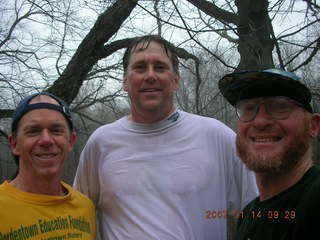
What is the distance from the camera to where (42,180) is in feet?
7.48

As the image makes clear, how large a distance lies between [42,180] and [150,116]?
80 cm

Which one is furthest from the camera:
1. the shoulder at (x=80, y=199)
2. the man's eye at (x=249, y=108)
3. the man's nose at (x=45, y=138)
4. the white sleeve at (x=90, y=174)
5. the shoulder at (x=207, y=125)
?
the white sleeve at (x=90, y=174)

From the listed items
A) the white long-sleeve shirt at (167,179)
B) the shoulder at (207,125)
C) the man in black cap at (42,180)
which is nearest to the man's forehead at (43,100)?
the man in black cap at (42,180)

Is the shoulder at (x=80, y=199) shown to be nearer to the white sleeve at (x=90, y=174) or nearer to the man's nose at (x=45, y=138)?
the white sleeve at (x=90, y=174)

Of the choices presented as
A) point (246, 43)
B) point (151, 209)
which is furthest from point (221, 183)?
point (246, 43)

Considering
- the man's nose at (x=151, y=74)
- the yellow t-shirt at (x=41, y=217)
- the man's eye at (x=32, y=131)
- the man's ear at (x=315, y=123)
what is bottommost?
the yellow t-shirt at (x=41, y=217)

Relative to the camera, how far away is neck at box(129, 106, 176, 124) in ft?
8.32

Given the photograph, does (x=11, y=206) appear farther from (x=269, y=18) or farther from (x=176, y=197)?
(x=269, y=18)

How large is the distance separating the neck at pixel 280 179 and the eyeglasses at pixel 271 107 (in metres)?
0.25

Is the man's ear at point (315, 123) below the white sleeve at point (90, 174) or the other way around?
the other way around

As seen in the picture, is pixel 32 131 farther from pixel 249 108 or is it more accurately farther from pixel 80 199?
pixel 249 108

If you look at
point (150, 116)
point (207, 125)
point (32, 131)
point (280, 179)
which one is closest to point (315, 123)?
point (280, 179)

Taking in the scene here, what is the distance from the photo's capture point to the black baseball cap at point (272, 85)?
1.82 m

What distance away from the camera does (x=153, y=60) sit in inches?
101
